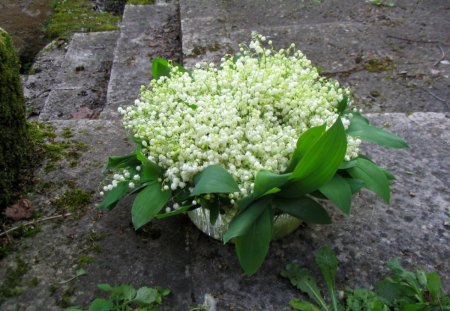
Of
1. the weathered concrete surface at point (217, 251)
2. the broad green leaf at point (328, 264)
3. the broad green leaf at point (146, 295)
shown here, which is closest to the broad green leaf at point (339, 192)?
the broad green leaf at point (328, 264)

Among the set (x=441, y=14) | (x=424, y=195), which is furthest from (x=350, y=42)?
(x=424, y=195)

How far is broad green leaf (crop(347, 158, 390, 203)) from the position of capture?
1621 mm

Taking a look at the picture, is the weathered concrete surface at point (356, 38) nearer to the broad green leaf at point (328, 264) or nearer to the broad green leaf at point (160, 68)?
the broad green leaf at point (160, 68)

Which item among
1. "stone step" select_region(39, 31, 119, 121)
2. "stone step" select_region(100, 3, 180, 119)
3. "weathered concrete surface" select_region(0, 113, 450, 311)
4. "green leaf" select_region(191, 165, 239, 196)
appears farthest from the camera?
"stone step" select_region(39, 31, 119, 121)

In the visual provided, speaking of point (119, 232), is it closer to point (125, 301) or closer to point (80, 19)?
point (125, 301)

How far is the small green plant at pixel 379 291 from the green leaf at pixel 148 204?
0.51 m

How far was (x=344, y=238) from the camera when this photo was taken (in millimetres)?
1842

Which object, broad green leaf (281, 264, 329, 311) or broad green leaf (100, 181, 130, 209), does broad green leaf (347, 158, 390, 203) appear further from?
broad green leaf (100, 181, 130, 209)

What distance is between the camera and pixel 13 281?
1.72m

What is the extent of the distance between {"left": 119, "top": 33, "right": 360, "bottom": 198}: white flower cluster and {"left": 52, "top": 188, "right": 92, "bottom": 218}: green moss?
1.49 feet

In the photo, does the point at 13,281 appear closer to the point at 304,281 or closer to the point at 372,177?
the point at 304,281

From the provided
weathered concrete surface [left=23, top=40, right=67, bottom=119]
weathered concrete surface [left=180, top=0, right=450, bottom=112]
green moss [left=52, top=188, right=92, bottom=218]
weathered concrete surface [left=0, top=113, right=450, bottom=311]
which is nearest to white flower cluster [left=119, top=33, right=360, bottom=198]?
weathered concrete surface [left=0, top=113, right=450, bottom=311]

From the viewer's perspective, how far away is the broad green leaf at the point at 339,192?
1.50m

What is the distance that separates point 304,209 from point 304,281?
275 mm
